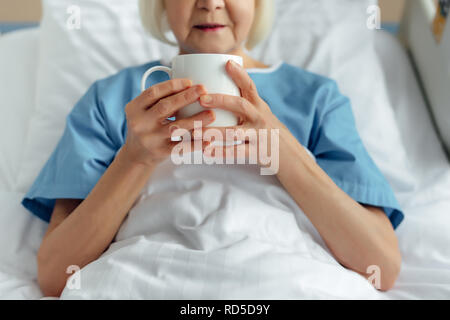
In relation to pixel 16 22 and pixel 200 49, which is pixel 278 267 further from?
pixel 16 22

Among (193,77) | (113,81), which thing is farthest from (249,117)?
(113,81)

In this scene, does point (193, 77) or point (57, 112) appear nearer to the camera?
point (193, 77)

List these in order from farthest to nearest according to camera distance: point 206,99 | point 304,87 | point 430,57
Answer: point 430,57, point 304,87, point 206,99

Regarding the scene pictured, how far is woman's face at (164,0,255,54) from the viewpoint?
2.94ft

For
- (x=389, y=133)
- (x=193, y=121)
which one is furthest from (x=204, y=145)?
(x=389, y=133)

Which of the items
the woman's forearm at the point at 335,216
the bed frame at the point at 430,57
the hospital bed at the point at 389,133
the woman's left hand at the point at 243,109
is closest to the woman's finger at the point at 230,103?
the woman's left hand at the point at 243,109

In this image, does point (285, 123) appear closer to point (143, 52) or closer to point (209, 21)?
point (209, 21)

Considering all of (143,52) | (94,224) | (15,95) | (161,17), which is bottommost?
(94,224)

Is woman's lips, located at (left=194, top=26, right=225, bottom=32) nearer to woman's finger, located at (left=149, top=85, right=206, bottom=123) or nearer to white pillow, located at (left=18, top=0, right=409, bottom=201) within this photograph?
woman's finger, located at (left=149, top=85, right=206, bottom=123)

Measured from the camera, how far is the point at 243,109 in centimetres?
66

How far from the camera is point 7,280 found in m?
0.89

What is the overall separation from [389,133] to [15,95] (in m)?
1.02
